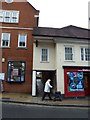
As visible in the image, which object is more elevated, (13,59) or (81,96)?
(13,59)

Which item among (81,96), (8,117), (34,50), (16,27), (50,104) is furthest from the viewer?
(16,27)


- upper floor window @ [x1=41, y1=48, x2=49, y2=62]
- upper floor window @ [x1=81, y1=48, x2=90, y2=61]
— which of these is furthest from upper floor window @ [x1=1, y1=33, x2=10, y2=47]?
upper floor window @ [x1=81, y1=48, x2=90, y2=61]

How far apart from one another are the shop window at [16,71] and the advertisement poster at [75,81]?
5.16 meters

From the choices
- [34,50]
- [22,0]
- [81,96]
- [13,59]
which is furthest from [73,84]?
[22,0]

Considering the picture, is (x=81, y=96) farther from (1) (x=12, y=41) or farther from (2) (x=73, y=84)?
(1) (x=12, y=41)

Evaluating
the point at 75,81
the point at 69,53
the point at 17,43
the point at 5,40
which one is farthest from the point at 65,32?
the point at 5,40

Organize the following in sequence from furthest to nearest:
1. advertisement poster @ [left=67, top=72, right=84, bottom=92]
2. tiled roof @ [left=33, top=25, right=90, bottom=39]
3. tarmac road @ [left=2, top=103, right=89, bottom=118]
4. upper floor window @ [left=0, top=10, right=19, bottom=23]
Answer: upper floor window @ [left=0, top=10, right=19, bottom=23] < tiled roof @ [left=33, top=25, right=90, bottom=39] < advertisement poster @ [left=67, top=72, right=84, bottom=92] < tarmac road @ [left=2, top=103, right=89, bottom=118]

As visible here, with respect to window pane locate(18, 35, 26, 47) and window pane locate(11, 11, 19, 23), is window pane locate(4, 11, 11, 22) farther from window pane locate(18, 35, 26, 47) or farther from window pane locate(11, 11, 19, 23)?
window pane locate(18, 35, 26, 47)

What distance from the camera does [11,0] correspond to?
2722 cm

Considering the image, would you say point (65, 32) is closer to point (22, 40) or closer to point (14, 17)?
point (22, 40)

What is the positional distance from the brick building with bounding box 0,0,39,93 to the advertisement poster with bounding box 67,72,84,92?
183 inches

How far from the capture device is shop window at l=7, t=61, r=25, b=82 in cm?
2491

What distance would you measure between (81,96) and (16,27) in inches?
394

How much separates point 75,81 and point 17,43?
24.4ft
